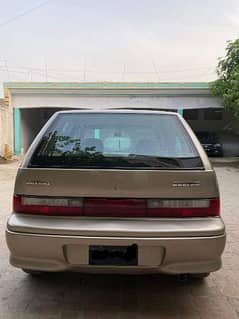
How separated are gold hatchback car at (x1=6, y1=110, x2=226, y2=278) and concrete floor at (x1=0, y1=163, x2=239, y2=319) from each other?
0.44 m

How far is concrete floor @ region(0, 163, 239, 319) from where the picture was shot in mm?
2980

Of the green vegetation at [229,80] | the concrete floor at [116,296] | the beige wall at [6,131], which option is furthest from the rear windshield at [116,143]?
the beige wall at [6,131]

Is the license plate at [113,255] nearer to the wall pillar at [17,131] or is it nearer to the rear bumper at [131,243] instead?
the rear bumper at [131,243]

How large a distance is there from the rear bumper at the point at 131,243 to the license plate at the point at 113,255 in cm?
3

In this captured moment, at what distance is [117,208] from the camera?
→ 2.76m

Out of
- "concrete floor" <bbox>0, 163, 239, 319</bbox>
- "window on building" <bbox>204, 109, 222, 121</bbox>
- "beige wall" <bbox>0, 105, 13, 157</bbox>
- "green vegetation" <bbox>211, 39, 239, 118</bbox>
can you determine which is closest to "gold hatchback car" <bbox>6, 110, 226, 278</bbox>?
"concrete floor" <bbox>0, 163, 239, 319</bbox>

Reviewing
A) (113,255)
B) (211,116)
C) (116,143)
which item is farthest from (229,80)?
(113,255)

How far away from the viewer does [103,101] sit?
61.8 ft

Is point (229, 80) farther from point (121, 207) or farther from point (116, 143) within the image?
point (121, 207)

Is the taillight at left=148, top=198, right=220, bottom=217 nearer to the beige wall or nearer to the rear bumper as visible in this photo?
the rear bumper

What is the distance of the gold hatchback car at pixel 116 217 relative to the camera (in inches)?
105

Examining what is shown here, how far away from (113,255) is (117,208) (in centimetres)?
34

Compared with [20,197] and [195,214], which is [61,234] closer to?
[20,197]

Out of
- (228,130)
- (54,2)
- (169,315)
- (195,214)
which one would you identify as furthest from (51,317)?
(228,130)
